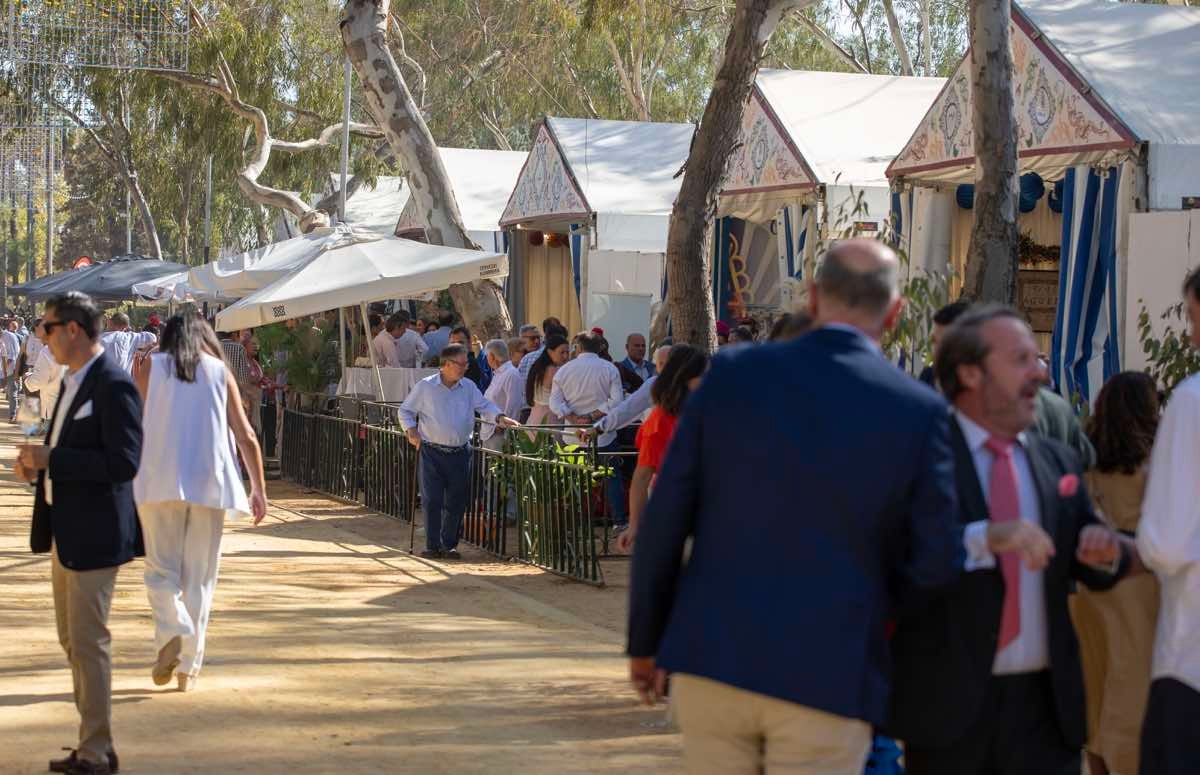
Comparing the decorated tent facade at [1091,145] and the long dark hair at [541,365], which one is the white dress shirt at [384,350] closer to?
the long dark hair at [541,365]

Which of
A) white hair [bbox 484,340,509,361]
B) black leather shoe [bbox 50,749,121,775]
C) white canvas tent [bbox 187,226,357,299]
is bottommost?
black leather shoe [bbox 50,749,121,775]

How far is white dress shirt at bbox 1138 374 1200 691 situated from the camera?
4.04 m

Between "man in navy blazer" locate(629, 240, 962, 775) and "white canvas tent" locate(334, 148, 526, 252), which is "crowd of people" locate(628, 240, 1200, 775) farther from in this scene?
"white canvas tent" locate(334, 148, 526, 252)

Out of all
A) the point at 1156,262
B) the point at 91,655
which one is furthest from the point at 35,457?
the point at 1156,262

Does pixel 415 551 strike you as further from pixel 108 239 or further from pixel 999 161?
pixel 108 239

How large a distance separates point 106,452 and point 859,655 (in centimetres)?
375

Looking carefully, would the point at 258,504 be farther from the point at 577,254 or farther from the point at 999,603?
the point at 577,254

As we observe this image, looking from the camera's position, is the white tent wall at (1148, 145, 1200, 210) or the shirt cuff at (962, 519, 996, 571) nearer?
the shirt cuff at (962, 519, 996, 571)

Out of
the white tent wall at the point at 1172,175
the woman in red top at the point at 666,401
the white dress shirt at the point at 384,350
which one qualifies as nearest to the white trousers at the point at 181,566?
the woman in red top at the point at 666,401

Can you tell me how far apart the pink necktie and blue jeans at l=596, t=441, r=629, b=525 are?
31.4ft

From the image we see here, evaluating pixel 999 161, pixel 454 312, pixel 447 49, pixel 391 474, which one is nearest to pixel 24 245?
pixel 447 49

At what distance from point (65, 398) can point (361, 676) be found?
105 inches

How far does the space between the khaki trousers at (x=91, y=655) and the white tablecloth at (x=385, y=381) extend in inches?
407

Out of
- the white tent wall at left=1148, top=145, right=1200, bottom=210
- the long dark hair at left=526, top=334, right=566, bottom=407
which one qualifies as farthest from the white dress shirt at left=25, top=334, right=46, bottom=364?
the white tent wall at left=1148, top=145, right=1200, bottom=210
